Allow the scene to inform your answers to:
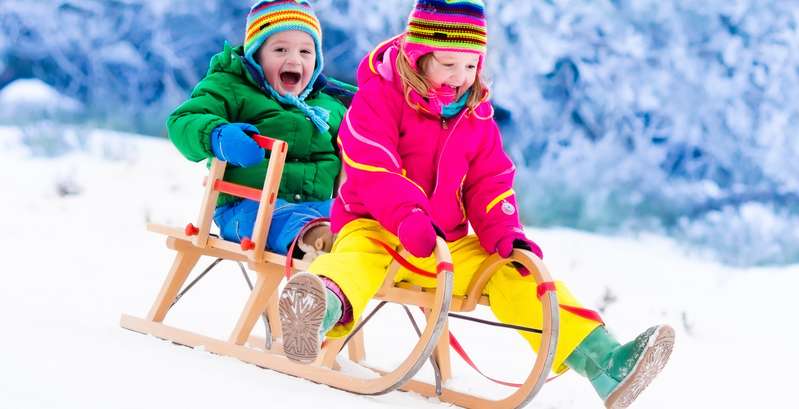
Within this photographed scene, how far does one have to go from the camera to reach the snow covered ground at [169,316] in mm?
2027

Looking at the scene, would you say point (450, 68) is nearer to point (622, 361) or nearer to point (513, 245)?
point (513, 245)

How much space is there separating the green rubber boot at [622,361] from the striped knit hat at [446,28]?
65cm

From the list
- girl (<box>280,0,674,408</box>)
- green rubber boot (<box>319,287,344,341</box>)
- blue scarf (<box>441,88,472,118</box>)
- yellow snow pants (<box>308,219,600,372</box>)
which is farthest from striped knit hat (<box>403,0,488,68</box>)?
green rubber boot (<box>319,287,344,341</box>)

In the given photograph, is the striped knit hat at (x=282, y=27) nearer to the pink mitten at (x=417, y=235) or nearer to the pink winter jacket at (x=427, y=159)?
the pink winter jacket at (x=427, y=159)

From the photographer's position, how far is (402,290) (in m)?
2.19

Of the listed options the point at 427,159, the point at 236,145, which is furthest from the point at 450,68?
the point at 236,145

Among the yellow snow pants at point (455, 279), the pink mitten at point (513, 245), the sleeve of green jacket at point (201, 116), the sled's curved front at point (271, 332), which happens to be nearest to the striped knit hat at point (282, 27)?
the sleeve of green jacket at point (201, 116)

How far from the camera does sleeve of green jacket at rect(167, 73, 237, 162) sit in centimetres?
253

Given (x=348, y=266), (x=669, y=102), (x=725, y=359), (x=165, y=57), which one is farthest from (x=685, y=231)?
(x=348, y=266)

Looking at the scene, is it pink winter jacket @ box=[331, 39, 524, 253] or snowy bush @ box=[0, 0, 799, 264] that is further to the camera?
snowy bush @ box=[0, 0, 799, 264]

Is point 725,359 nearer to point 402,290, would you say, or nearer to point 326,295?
point 402,290

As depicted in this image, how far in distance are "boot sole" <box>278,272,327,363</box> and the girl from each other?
0.06 metres

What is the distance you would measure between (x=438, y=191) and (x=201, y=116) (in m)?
0.66

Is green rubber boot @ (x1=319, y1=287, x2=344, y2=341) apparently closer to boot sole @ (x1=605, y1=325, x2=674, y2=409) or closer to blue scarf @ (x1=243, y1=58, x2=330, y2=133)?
boot sole @ (x1=605, y1=325, x2=674, y2=409)
